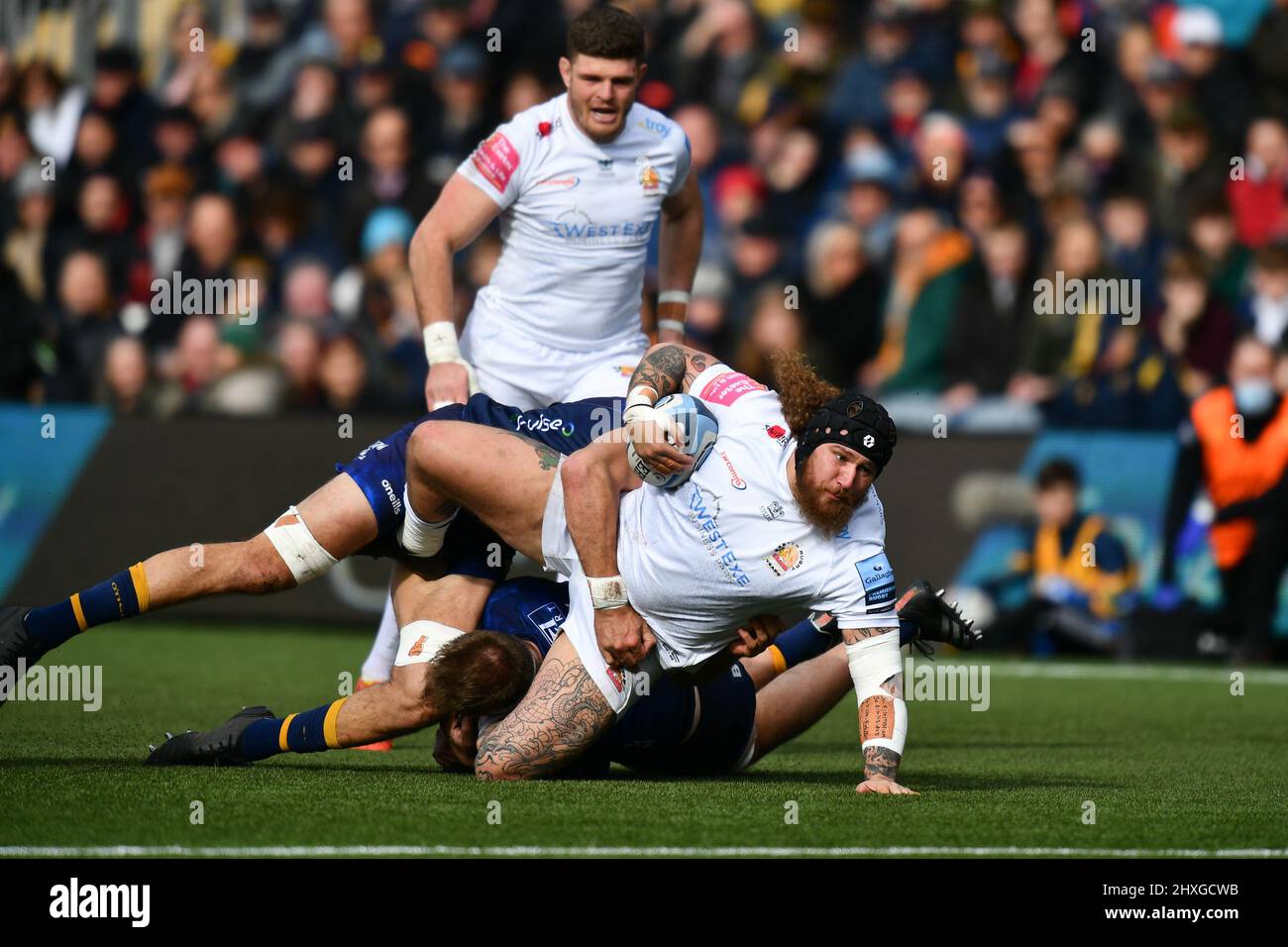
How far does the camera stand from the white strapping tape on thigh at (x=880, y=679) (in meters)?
6.62

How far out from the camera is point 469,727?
707cm

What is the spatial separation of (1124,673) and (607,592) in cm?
591

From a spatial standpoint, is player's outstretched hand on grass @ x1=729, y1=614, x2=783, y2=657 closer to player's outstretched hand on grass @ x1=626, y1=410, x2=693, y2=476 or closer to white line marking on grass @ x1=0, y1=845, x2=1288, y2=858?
player's outstretched hand on grass @ x1=626, y1=410, x2=693, y2=476

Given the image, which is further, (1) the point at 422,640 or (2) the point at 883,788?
(1) the point at 422,640

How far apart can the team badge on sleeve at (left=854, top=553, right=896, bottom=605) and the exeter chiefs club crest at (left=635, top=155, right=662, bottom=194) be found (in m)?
2.55

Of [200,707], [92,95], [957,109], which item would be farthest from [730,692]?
[92,95]

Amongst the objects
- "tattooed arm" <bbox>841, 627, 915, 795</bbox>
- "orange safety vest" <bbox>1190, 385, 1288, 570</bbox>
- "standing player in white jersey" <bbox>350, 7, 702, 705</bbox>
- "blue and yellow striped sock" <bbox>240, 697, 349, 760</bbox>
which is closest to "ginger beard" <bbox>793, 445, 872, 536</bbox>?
"tattooed arm" <bbox>841, 627, 915, 795</bbox>

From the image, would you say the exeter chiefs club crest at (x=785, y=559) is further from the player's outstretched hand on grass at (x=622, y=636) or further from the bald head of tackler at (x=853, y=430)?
the player's outstretched hand on grass at (x=622, y=636)

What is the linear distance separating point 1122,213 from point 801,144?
2.47 metres

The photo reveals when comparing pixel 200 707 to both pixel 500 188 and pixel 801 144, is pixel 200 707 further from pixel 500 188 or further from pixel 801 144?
pixel 801 144

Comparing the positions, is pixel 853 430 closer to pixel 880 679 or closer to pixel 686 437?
pixel 686 437

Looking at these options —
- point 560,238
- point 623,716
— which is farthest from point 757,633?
point 560,238

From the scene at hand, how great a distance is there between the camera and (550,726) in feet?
22.4

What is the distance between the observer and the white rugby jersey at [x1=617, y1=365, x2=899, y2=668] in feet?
21.7
